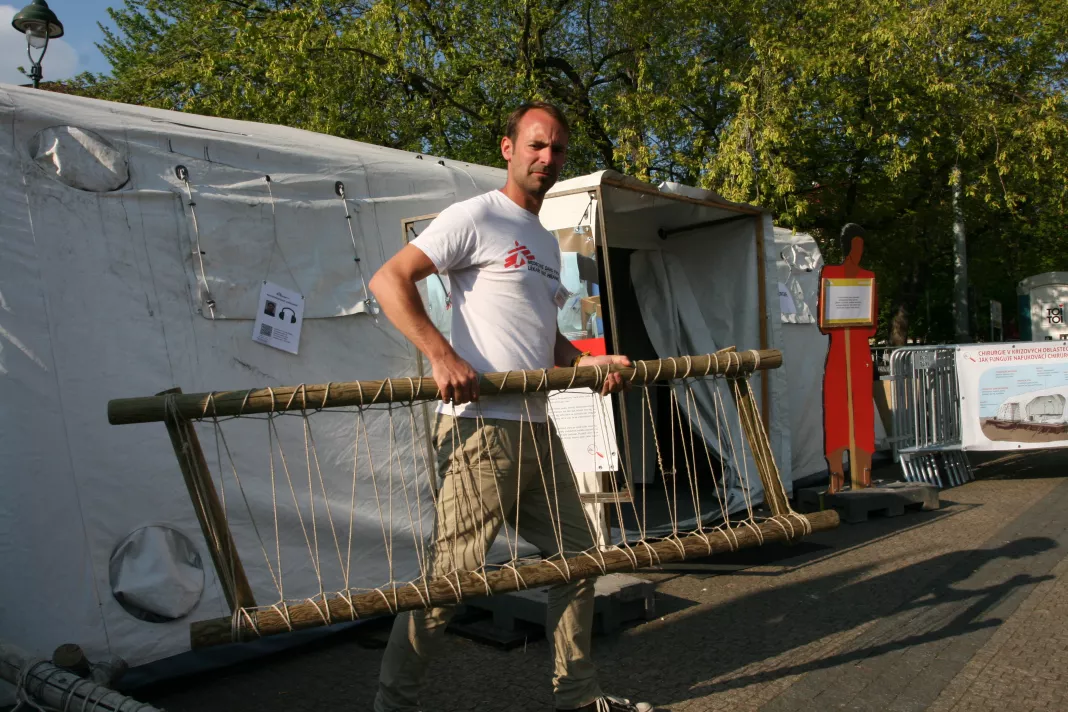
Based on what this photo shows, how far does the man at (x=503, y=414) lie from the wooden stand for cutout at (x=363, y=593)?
14 centimetres

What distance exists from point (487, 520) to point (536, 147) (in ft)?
4.12

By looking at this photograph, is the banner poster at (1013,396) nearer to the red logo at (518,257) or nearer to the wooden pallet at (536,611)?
the wooden pallet at (536,611)

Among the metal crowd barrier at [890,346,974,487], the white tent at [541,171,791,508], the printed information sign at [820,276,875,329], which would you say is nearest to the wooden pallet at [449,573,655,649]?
the white tent at [541,171,791,508]

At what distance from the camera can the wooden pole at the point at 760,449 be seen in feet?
10.5

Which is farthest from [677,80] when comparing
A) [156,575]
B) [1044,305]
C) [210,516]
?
[210,516]

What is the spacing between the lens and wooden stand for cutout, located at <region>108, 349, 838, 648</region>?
2410 mm

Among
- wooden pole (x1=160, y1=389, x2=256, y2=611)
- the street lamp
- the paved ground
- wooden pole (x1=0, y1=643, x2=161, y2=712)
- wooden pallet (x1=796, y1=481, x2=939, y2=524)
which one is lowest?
the paved ground

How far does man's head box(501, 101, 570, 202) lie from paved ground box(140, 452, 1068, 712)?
2082mm

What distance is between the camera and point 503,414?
283 cm

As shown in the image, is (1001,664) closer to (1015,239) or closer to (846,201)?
(846,201)

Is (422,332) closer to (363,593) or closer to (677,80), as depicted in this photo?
(363,593)

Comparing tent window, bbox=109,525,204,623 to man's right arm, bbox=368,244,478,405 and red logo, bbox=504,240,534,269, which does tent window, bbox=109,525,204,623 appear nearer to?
man's right arm, bbox=368,244,478,405

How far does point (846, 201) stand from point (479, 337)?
1466cm

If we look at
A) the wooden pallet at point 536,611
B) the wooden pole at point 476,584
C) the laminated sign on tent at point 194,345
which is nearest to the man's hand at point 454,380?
the laminated sign on tent at point 194,345
